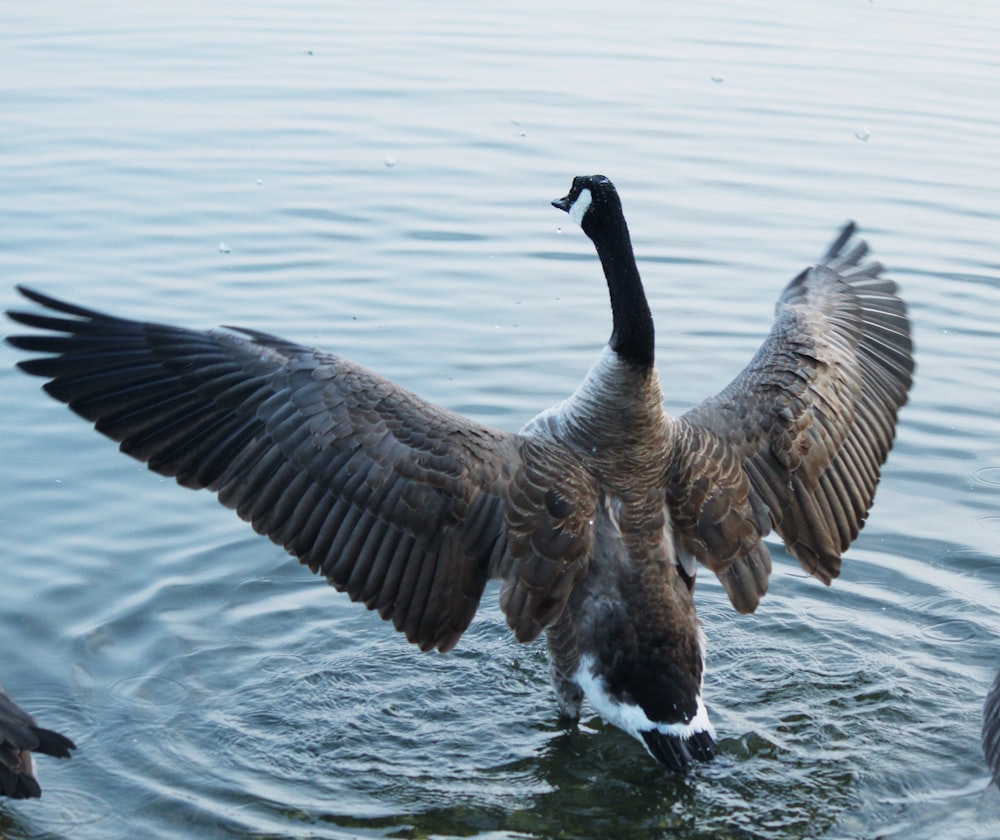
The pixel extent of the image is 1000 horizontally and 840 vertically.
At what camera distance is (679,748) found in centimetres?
673

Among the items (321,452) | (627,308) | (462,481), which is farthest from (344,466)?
(627,308)

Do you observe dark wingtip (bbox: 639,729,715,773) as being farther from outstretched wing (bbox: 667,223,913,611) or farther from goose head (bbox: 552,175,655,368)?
goose head (bbox: 552,175,655,368)

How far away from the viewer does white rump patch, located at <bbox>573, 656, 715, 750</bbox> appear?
678 cm

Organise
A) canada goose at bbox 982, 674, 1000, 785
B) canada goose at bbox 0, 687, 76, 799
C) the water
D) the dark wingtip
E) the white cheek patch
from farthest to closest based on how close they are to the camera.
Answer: the white cheek patch
the water
the dark wingtip
canada goose at bbox 982, 674, 1000, 785
canada goose at bbox 0, 687, 76, 799

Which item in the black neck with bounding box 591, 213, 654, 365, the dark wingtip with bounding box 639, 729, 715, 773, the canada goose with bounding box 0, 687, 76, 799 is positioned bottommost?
the canada goose with bounding box 0, 687, 76, 799

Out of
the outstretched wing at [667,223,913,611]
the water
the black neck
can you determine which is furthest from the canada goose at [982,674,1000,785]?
the black neck

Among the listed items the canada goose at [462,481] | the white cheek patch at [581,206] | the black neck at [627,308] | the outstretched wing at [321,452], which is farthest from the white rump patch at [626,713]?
the white cheek patch at [581,206]

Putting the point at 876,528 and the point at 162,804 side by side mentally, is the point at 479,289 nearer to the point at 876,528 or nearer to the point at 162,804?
the point at 876,528

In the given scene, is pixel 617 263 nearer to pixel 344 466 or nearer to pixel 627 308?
pixel 627 308

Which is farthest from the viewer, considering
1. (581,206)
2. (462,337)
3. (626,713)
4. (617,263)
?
(462,337)

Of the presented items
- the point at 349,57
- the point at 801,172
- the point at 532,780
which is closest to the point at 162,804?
the point at 532,780

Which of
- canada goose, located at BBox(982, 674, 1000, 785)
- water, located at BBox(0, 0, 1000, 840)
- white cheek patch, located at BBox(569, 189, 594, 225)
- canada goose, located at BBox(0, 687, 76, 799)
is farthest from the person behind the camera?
white cheek patch, located at BBox(569, 189, 594, 225)

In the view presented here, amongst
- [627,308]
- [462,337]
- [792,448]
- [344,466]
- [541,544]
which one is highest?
[627,308]

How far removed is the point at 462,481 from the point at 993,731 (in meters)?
2.70
